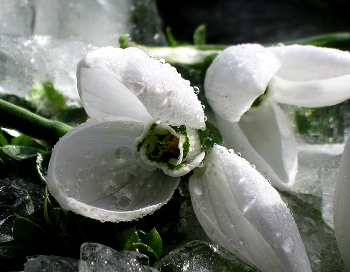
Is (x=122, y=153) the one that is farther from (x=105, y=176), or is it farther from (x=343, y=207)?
(x=343, y=207)

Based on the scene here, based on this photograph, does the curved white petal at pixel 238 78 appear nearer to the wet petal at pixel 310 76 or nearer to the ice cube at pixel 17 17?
the wet petal at pixel 310 76

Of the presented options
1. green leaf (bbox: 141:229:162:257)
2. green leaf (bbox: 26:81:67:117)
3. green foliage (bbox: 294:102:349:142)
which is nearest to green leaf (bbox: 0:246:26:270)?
green leaf (bbox: 141:229:162:257)

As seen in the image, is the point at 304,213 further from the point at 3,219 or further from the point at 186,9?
the point at 186,9

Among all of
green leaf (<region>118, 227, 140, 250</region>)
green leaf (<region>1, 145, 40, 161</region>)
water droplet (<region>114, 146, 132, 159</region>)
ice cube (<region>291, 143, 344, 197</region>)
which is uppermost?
green leaf (<region>1, 145, 40, 161</region>)

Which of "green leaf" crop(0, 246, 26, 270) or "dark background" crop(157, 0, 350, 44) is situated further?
"dark background" crop(157, 0, 350, 44)

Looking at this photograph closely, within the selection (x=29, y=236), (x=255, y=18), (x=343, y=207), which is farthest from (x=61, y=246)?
(x=255, y=18)

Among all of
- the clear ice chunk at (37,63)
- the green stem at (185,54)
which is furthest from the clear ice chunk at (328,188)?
the clear ice chunk at (37,63)

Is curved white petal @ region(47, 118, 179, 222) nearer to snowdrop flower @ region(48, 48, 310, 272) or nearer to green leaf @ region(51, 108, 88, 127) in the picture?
snowdrop flower @ region(48, 48, 310, 272)
